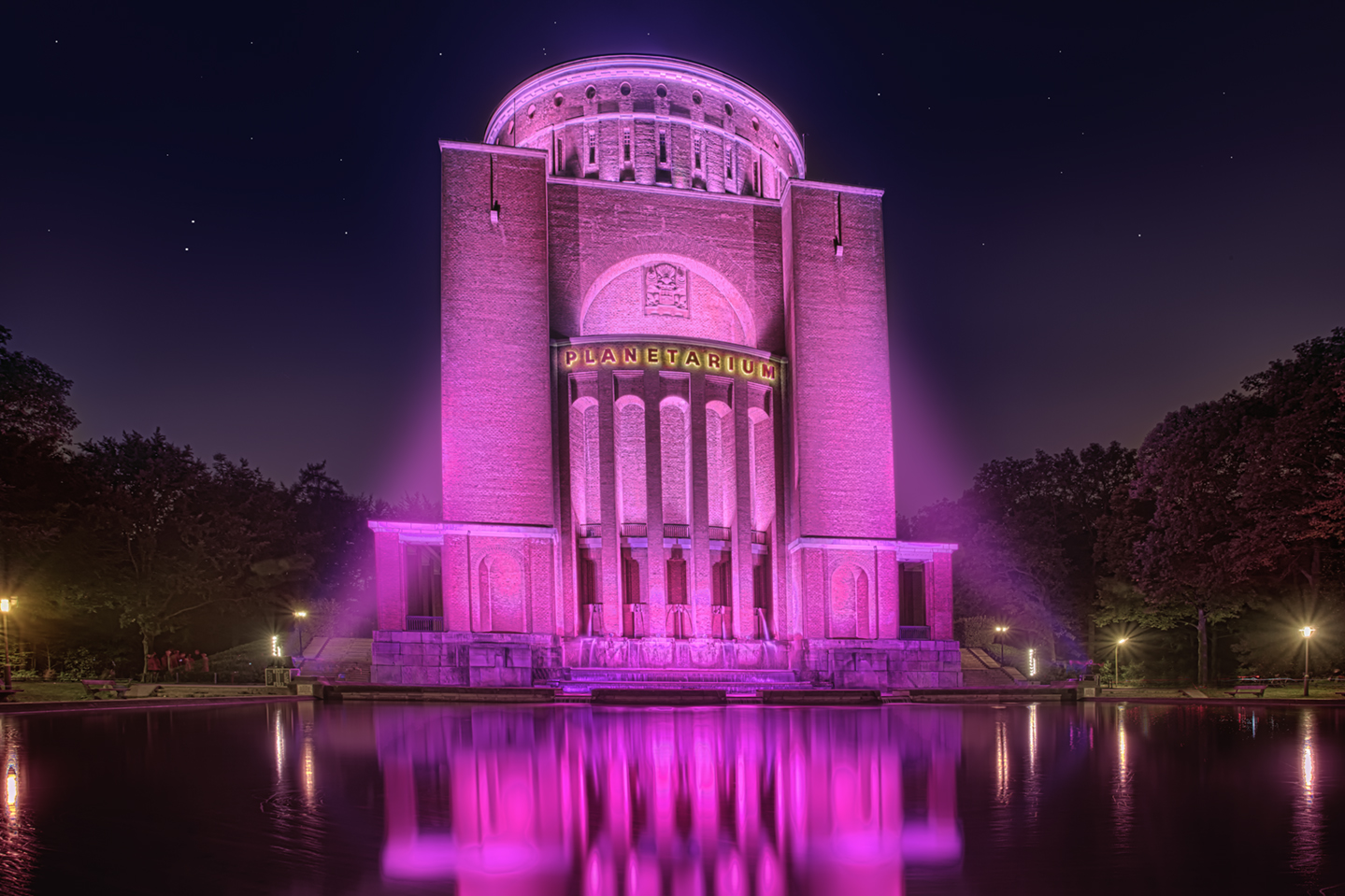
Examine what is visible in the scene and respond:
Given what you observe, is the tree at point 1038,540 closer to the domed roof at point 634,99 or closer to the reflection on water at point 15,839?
the domed roof at point 634,99

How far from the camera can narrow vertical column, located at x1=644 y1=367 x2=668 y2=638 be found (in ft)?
102

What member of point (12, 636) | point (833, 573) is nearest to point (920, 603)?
point (833, 573)

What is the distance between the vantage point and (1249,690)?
26656 millimetres

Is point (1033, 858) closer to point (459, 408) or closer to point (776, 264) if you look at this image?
point (459, 408)

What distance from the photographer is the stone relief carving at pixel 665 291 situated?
35250 mm

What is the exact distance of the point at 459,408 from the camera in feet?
99.7

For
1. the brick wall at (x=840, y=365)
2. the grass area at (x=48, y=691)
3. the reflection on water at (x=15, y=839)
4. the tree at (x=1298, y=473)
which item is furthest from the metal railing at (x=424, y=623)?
the tree at (x=1298, y=473)

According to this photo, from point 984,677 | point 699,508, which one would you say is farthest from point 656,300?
point 984,677

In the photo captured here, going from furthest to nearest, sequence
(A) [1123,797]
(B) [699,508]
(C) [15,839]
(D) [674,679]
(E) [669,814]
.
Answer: (B) [699,508] < (D) [674,679] < (A) [1123,797] < (E) [669,814] < (C) [15,839]

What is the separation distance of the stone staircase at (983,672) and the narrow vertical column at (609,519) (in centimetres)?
1136

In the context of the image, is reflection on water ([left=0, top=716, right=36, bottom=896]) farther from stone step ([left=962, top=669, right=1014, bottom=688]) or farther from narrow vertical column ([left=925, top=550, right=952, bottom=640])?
narrow vertical column ([left=925, top=550, right=952, bottom=640])

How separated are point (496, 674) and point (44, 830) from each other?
2083cm

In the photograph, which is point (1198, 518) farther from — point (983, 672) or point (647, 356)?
point (647, 356)

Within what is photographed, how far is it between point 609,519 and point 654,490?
69.0 inches
